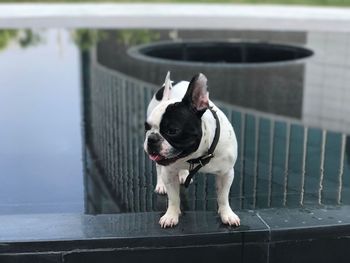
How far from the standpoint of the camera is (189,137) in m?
3.25

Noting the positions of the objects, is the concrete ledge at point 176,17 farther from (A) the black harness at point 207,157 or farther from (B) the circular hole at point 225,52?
(A) the black harness at point 207,157

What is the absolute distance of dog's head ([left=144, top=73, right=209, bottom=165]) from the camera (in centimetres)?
320

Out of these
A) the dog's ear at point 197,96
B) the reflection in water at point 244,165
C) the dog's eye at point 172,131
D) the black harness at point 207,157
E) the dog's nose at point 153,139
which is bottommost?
the reflection in water at point 244,165

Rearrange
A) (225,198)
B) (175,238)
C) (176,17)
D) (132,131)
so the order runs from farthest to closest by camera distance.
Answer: (176,17), (132,131), (225,198), (175,238)

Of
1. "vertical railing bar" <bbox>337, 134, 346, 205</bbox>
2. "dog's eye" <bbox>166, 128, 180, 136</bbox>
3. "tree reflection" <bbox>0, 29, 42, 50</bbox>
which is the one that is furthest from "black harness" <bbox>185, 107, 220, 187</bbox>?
"tree reflection" <bbox>0, 29, 42, 50</bbox>

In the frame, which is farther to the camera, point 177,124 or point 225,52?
point 225,52

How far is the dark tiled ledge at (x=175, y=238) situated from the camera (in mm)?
3713

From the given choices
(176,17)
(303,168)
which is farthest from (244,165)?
(176,17)

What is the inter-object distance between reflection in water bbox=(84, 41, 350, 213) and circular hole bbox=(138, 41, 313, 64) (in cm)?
470

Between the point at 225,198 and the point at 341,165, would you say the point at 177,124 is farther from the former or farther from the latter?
the point at 341,165

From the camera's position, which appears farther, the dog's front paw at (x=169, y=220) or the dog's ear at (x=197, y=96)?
the dog's front paw at (x=169, y=220)

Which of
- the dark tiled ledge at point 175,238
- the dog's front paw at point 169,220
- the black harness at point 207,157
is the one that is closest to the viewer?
the black harness at point 207,157

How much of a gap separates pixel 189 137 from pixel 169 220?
862 millimetres

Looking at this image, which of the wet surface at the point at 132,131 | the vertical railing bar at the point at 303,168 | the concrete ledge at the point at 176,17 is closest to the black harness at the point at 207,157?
the wet surface at the point at 132,131
